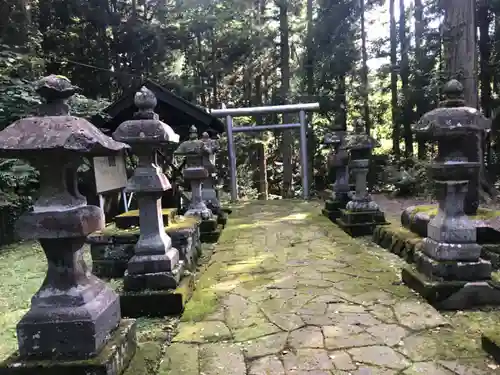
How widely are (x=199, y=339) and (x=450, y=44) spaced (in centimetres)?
769

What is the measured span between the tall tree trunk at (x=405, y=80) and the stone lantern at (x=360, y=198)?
879 cm

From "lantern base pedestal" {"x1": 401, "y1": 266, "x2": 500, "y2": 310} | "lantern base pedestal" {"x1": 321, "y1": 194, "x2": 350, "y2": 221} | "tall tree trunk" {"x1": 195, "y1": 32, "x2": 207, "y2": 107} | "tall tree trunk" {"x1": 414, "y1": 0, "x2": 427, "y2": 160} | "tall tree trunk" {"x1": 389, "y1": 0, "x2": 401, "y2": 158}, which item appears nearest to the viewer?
"lantern base pedestal" {"x1": 401, "y1": 266, "x2": 500, "y2": 310}

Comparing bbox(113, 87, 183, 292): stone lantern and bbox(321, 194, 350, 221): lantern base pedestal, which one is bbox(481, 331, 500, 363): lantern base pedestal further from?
bbox(321, 194, 350, 221): lantern base pedestal

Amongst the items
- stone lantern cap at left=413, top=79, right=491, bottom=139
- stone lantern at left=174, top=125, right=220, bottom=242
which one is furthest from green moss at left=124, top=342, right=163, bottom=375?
stone lantern at left=174, top=125, right=220, bottom=242

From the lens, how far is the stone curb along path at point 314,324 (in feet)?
8.16

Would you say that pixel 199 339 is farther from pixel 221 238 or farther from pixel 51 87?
pixel 221 238

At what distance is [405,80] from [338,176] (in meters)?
8.83

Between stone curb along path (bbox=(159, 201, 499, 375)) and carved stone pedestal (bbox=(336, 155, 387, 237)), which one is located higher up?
carved stone pedestal (bbox=(336, 155, 387, 237))

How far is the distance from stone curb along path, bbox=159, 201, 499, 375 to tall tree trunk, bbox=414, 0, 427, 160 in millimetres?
10133

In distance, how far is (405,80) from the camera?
14.8 m

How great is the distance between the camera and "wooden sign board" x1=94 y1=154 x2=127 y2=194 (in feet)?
19.3

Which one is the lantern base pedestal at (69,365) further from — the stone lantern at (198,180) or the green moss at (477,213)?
the stone lantern at (198,180)

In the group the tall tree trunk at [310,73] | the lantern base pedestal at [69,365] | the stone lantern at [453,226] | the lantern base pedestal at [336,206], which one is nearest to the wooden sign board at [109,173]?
the lantern base pedestal at [69,365]

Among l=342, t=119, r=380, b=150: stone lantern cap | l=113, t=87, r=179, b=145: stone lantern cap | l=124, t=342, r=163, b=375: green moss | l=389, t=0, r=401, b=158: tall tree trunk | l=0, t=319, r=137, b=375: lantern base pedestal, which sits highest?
l=389, t=0, r=401, b=158: tall tree trunk
